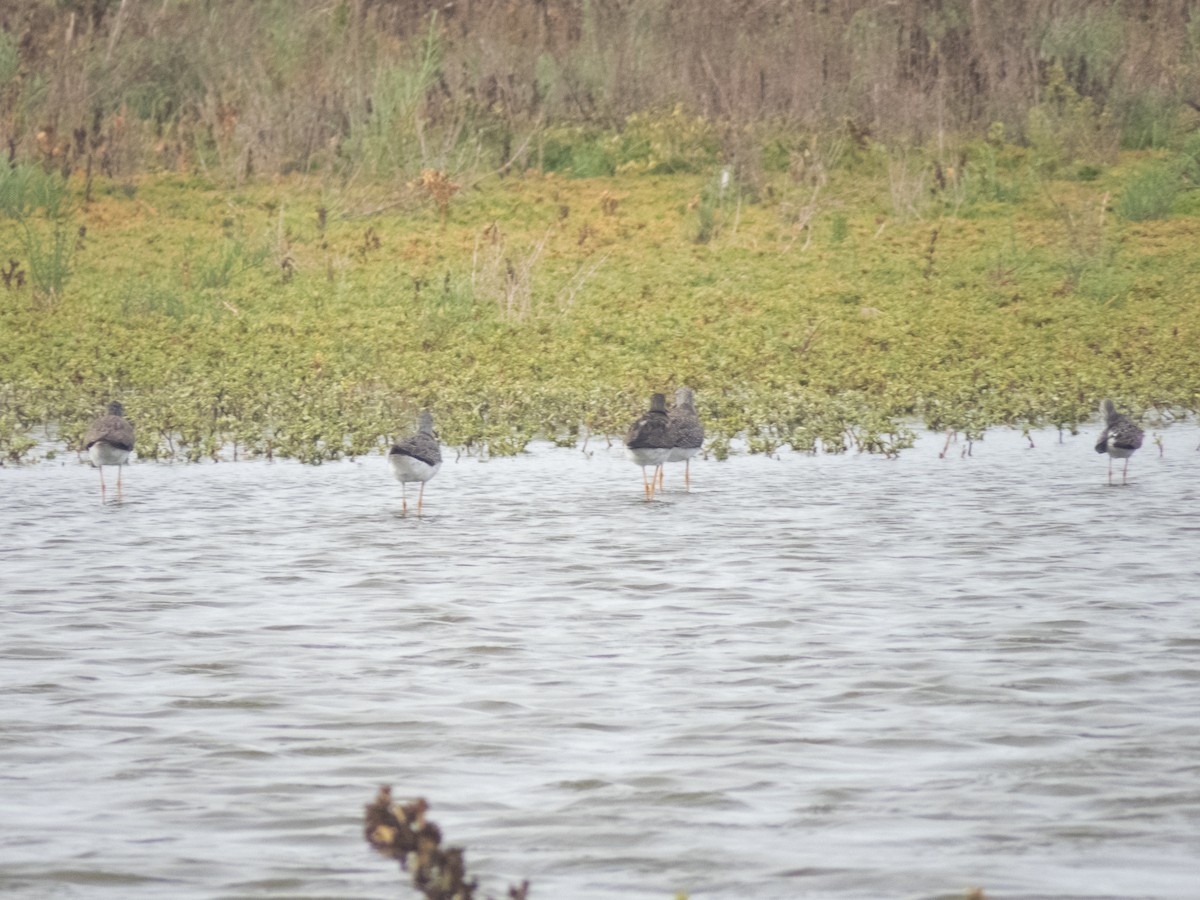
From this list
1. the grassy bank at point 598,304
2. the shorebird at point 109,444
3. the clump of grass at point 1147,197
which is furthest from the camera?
the clump of grass at point 1147,197

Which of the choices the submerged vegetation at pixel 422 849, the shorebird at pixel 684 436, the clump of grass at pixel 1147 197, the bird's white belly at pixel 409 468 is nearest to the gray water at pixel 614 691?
the bird's white belly at pixel 409 468

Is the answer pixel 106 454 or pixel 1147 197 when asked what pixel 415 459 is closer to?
pixel 106 454

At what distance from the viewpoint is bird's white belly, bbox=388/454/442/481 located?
41.8 feet

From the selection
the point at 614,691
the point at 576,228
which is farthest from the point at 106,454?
the point at 576,228

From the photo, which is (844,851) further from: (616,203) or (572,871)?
(616,203)

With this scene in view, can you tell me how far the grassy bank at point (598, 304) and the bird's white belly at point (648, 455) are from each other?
224 cm

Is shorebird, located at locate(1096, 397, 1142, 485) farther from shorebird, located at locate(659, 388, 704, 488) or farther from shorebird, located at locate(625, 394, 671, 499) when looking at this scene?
shorebird, located at locate(625, 394, 671, 499)

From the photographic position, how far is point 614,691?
760cm

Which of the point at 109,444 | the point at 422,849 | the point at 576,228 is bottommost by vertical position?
the point at 422,849

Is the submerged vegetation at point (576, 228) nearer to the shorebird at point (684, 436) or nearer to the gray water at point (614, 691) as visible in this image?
the shorebird at point (684, 436)

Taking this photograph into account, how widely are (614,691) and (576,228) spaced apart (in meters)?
19.1

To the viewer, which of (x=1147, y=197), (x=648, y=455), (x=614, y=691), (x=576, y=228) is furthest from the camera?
(x=576, y=228)

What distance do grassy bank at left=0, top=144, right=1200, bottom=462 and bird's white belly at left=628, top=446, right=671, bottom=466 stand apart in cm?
224

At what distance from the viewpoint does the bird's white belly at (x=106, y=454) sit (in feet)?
44.2
